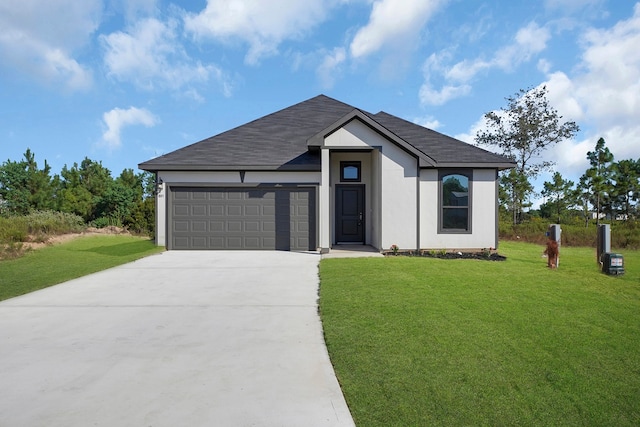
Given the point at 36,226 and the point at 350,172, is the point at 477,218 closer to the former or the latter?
the point at 350,172

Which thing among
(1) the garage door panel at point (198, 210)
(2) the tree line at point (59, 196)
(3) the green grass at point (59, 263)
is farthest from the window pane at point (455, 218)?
(2) the tree line at point (59, 196)

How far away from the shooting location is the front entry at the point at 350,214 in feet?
45.5

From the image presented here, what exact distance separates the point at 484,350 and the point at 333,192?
33.3ft

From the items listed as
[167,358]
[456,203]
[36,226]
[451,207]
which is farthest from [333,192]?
[36,226]

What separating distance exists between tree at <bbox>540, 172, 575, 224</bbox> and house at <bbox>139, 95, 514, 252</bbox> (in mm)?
20778

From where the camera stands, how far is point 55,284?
7758mm

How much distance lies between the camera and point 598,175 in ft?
88.7

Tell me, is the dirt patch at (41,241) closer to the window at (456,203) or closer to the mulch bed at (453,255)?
the mulch bed at (453,255)

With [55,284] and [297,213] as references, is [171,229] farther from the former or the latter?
[55,284]

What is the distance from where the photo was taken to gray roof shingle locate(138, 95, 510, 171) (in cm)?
1305

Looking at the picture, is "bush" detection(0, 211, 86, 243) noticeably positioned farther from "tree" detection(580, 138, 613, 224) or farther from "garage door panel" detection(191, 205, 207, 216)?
"tree" detection(580, 138, 613, 224)

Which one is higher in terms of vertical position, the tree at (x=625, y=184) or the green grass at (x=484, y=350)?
the tree at (x=625, y=184)

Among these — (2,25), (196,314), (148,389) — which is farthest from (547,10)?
(2,25)

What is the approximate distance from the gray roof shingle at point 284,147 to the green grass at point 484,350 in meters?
6.44
